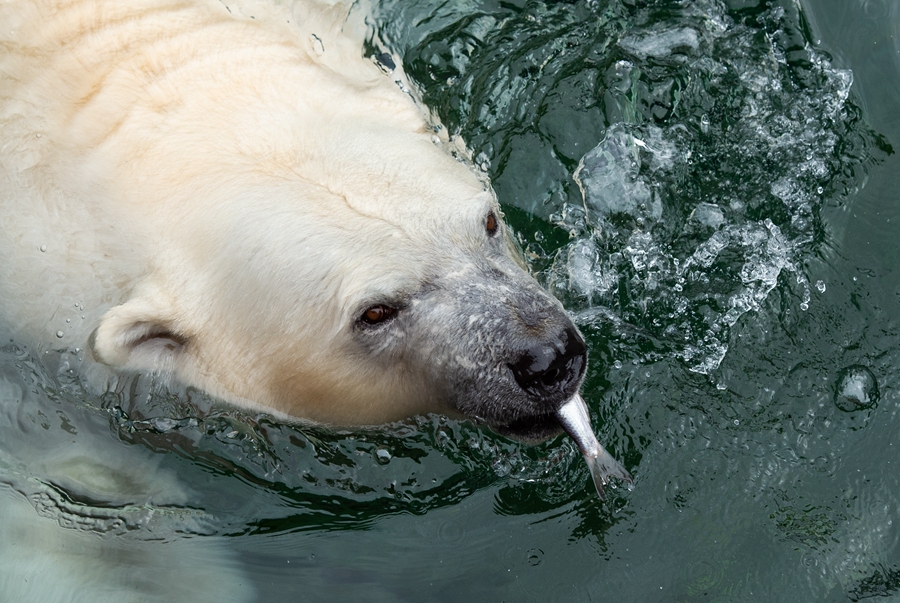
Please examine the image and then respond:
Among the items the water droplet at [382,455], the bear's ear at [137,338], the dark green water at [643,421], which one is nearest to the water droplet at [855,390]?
the dark green water at [643,421]

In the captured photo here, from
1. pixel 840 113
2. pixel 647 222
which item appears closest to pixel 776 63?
pixel 840 113

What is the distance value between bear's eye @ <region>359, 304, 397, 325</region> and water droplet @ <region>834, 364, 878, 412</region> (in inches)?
73.5

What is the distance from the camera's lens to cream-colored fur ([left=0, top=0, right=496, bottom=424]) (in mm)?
2652

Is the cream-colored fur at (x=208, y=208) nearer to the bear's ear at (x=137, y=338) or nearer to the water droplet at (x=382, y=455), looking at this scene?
the bear's ear at (x=137, y=338)

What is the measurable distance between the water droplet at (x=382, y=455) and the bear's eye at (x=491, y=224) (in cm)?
107

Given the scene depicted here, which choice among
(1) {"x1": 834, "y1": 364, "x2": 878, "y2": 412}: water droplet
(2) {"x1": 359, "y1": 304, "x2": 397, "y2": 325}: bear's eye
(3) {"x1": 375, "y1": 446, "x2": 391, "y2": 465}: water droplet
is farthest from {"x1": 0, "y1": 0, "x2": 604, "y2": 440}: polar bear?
(1) {"x1": 834, "y1": 364, "x2": 878, "y2": 412}: water droplet

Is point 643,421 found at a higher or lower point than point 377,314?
lower

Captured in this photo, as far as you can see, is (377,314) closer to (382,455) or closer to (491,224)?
(491,224)

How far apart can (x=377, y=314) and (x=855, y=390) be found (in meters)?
1.97

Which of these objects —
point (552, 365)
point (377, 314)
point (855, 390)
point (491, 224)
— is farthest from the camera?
point (855, 390)

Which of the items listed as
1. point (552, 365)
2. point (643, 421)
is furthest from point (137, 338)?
point (643, 421)

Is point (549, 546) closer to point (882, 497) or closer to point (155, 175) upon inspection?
point (882, 497)

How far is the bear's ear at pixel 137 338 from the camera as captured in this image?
2646mm

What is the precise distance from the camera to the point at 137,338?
2734mm
